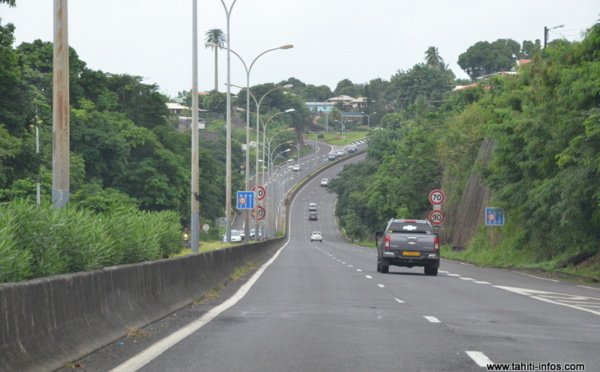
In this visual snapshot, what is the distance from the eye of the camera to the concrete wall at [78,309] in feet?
27.7

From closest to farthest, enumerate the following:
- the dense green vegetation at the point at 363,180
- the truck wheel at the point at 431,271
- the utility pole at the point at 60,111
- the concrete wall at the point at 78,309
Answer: the concrete wall at the point at 78,309 < the dense green vegetation at the point at 363,180 < the utility pole at the point at 60,111 < the truck wheel at the point at 431,271

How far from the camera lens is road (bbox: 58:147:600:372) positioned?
10234 mm

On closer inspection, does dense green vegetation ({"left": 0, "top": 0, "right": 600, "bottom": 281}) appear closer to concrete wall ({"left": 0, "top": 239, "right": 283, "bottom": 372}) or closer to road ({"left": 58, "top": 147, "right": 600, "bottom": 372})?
concrete wall ({"left": 0, "top": 239, "right": 283, "bottom": 372})

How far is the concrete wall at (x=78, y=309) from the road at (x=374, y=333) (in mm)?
360

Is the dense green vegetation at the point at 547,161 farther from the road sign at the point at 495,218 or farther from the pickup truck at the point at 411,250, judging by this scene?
the pickup truck at the point at 411,250

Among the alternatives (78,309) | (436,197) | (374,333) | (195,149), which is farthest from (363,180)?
(78,309)

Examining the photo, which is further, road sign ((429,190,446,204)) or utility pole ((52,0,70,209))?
road sign ((429,190,446,204))

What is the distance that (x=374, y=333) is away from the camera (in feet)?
43.0

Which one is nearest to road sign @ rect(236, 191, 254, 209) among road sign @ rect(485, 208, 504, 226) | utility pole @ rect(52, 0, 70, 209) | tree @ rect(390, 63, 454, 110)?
road sign @ rect(485, 208, 504, 226)

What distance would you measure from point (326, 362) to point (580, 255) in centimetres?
2924

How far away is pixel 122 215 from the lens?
18.7m

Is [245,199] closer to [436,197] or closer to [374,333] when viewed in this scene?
[436,197]

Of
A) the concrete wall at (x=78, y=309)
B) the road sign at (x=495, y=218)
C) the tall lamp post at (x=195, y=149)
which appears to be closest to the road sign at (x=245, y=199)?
the road sign at (x=495, y=218)

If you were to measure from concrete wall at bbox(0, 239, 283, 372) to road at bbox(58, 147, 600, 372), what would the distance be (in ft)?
1.18
